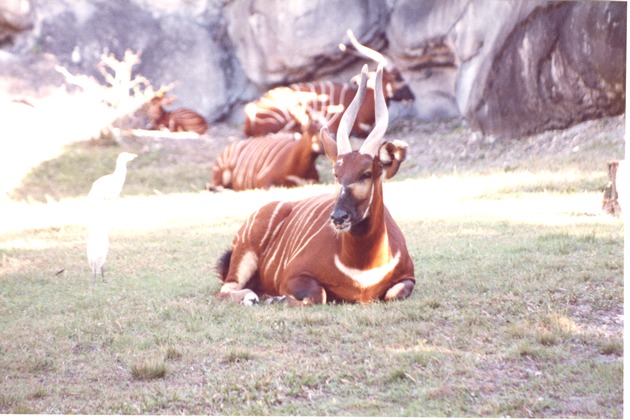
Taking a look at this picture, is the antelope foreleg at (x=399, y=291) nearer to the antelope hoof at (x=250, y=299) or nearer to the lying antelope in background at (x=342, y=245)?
the lying antelope in background at (x=342, y=245)

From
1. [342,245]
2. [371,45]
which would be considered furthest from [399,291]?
[371,45]

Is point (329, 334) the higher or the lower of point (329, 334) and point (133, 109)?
the lower

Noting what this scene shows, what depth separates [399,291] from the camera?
13.6 feet

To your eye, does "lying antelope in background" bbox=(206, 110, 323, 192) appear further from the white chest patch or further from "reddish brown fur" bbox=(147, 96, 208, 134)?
the white chest patch

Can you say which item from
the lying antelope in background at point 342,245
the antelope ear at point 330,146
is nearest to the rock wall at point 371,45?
the lying antelope in background at point 342,245

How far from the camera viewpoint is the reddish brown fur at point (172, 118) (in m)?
11.9

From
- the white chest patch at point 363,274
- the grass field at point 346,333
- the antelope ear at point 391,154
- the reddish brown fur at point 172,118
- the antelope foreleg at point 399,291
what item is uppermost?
the reddish brown fur at point 172,118

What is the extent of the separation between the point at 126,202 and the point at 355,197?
4768 mm

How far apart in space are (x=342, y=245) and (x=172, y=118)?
8.13m

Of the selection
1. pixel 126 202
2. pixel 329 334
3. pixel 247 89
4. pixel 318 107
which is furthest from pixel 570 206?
pixel 247 89


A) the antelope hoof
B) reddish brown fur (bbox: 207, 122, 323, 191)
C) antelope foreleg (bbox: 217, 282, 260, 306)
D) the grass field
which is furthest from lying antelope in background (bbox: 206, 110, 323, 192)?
the antelope hoof

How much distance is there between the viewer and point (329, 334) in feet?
12.0

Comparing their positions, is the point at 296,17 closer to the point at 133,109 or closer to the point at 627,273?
the point at 133,109

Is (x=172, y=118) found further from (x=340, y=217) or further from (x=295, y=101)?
(x=340, y=217)
